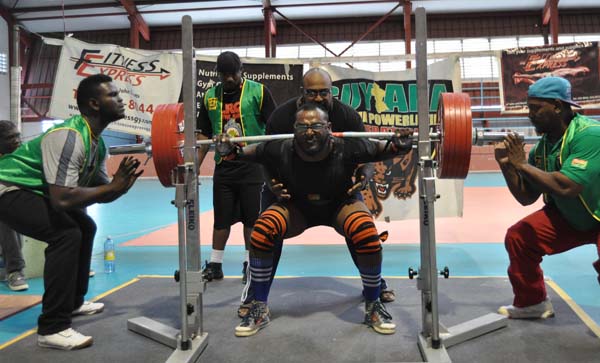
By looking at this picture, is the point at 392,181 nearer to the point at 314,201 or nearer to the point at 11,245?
the point at 314,201

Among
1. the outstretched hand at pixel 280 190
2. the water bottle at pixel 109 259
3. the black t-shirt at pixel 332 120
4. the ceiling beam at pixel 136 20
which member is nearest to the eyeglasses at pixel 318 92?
the black t-shirt at pixel 332 120

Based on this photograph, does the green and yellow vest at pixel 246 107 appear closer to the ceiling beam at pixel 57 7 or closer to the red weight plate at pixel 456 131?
the red weight plate at pixel 456 131

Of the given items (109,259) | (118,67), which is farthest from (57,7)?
(109,259)

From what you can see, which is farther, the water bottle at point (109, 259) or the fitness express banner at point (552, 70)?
the fitness express banner at point (552, 70)

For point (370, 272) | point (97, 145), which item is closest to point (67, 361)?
point (97, 145)

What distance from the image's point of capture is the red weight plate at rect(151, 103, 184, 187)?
212cm

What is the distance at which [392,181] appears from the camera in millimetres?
4285

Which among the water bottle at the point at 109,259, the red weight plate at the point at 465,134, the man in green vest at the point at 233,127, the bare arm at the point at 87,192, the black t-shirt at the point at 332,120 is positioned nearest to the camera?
the red weight plate at the point at 465,134

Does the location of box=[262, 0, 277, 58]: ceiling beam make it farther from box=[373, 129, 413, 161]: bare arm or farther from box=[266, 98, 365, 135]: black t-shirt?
box=[373, 129, 413, 161]: bare arm

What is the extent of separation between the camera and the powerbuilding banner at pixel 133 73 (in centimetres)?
420

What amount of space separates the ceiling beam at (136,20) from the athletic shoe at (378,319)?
1249 centimetres

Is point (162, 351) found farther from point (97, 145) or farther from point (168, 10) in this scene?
point (168, 10)

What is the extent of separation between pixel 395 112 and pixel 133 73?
8.12ft

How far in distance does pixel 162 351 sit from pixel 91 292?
1.39 m
